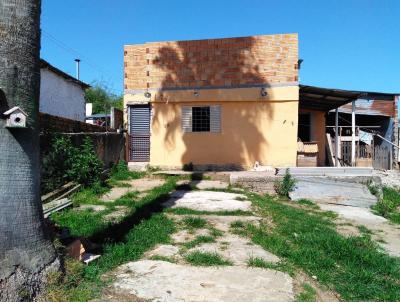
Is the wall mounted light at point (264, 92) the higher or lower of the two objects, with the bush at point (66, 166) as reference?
higher

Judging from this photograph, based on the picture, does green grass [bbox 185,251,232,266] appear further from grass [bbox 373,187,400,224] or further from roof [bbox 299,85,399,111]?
roof [bbox 299,85,399,111]

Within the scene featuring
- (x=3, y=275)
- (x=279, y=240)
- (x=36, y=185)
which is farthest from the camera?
(x=279, y=240)

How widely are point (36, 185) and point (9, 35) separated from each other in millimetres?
1218

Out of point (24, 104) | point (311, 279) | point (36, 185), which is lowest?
point (311, 279)

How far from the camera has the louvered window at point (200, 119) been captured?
1288 centimetres

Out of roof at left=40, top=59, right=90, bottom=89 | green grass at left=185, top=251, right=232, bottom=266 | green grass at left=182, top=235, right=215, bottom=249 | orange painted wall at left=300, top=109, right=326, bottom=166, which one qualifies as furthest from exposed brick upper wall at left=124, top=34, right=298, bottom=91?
green grass at left=185, top=251, right=232, bottom=266

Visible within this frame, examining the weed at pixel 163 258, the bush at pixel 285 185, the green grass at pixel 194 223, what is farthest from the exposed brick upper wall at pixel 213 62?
the weed at pixel 163 258

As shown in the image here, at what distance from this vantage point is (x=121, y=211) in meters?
6.85

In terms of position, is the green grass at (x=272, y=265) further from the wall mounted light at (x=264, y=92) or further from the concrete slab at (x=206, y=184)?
the wall mounted light at (x=264, y=92)

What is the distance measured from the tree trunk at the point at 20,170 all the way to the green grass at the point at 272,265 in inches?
83.7

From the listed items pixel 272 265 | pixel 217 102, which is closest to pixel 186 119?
pixel 217 102

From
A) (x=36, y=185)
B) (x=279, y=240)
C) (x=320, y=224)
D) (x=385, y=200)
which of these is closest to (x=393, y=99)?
(x=385, y=200)

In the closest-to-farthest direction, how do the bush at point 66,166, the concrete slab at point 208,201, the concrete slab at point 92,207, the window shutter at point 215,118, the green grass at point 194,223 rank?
the green grass at point 194,223 < the concrete slab at point 92,207 < the concrete slab at point 208,201 < the bush at point 66,166 < the window shutter at point 215,118

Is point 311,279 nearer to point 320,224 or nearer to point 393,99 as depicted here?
point 320,224
